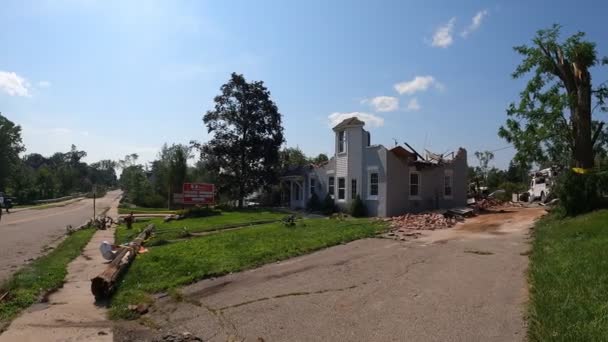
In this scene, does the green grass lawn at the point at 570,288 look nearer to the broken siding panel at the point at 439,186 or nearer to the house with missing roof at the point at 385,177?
the house with missing roof at the point at 385,177

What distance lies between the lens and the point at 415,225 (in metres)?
19.0

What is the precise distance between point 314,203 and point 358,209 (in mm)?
4891

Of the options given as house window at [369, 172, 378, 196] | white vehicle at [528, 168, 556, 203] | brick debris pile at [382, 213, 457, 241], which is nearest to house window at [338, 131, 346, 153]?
house window at [369, 172, 378, 196]

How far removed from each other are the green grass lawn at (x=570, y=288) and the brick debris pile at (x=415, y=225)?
4680 millimetres

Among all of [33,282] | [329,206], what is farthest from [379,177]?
[33,282]

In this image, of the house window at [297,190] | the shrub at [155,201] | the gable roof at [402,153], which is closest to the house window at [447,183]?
the gable roof at [402,153]

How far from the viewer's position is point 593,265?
8078mm

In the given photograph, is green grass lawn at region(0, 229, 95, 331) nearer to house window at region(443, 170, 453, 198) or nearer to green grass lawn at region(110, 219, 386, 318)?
green grass lawn at region(110, 219, 386, 318)

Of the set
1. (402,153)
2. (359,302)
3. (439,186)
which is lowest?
(359,302)

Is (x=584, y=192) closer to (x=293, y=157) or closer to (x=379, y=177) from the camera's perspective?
(x=379, y=177)

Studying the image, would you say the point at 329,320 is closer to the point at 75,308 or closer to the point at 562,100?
the point at 75,308

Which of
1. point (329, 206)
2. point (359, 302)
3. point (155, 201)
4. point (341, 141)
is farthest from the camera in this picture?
point (155, 201)

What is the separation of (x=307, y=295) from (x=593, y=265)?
4958 millimetres

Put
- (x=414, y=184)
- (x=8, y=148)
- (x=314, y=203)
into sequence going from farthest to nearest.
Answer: (x=8, y=148), (x=314, y=203), (x=414, y=184)
